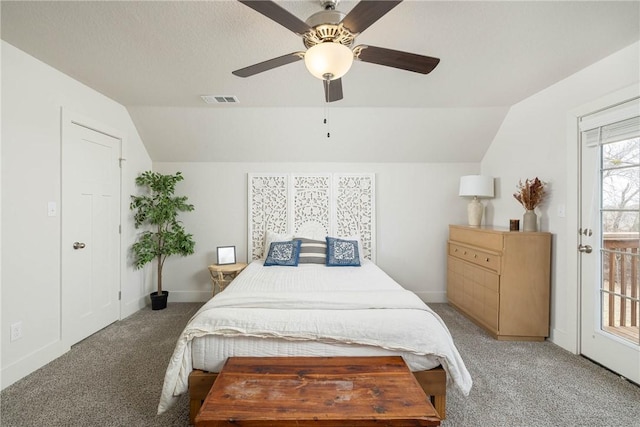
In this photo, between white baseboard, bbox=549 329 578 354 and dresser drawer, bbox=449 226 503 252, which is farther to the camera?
dresser drawer, bbox=449 226 503 252

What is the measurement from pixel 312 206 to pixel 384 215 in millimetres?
999

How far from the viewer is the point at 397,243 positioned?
396 cm

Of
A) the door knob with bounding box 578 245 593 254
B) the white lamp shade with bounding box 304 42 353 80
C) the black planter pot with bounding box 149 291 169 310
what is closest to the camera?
the white lamp shade with bounding box 304 42 353 80

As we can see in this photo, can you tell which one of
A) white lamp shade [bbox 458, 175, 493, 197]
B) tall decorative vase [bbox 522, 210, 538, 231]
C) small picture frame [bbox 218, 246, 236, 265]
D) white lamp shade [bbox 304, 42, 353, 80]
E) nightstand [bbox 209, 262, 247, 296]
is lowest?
nightstand [bbox 209, 262, 247, 296]

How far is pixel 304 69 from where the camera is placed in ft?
8.02

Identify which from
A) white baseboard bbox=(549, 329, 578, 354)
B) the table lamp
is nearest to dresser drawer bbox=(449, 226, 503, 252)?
the table lamp

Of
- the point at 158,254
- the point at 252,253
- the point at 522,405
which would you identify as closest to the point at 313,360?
the point at 522,405

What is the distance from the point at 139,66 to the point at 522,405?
12.3 feet

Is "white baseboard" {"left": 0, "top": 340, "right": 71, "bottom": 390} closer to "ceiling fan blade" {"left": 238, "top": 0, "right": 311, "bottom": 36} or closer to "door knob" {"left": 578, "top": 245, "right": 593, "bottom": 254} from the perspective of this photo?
"ceiling fan blade" {"left": 238, "top": 0, "right": 311, "bottom": 36}

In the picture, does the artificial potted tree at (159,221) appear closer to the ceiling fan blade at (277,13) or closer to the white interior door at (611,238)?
the ceiling fan blade at (277,13)

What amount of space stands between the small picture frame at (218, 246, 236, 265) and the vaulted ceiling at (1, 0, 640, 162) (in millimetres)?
1221

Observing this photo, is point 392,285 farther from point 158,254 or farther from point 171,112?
point 171,112

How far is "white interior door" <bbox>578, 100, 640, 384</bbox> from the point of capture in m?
2.10

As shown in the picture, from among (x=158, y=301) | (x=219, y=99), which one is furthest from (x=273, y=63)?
(x=158, y=301)
